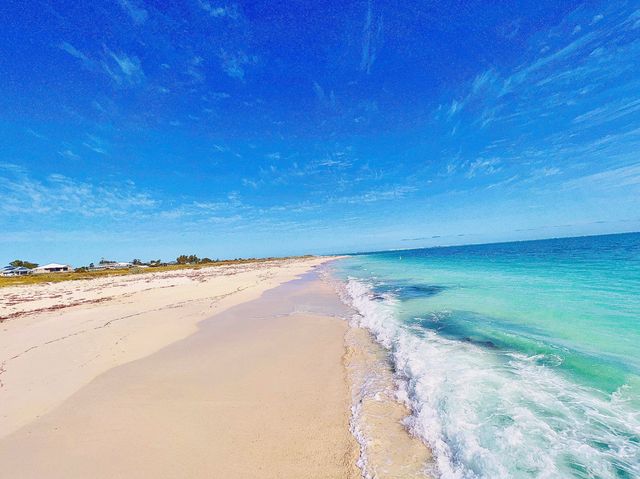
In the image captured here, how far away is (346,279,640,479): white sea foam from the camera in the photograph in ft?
12.5

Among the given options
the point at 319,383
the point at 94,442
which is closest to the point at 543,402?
the point at 319,383

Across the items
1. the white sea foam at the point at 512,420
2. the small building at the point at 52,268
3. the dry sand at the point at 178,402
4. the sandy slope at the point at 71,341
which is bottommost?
the white sea foam at the point at 512,420

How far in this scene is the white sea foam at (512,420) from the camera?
3.80m

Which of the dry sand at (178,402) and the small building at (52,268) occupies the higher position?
the small building at (52,268)

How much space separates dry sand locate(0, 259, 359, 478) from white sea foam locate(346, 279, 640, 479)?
1523 millimetres

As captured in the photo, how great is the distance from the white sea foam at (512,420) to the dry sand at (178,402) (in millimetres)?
1523

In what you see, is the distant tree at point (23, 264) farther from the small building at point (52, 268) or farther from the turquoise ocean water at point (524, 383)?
the turquoise ocean water at point (524, 383)

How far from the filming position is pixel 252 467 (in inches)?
158

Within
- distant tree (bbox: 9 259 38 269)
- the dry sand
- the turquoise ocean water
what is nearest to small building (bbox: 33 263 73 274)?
distant tree (bbox: 9 259 38 269)

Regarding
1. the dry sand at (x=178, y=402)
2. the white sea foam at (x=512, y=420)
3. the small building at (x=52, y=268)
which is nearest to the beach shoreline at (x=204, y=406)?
the dry sand at (x=178, y=402)

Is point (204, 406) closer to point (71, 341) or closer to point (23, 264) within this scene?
point (71, 341)

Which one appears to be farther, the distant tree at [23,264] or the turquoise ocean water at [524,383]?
the distant tree at [23,264]

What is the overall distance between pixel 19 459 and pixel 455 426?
23.7 feet

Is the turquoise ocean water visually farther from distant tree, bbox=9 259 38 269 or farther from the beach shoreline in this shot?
distant tree, bbox=9 259 38 269
